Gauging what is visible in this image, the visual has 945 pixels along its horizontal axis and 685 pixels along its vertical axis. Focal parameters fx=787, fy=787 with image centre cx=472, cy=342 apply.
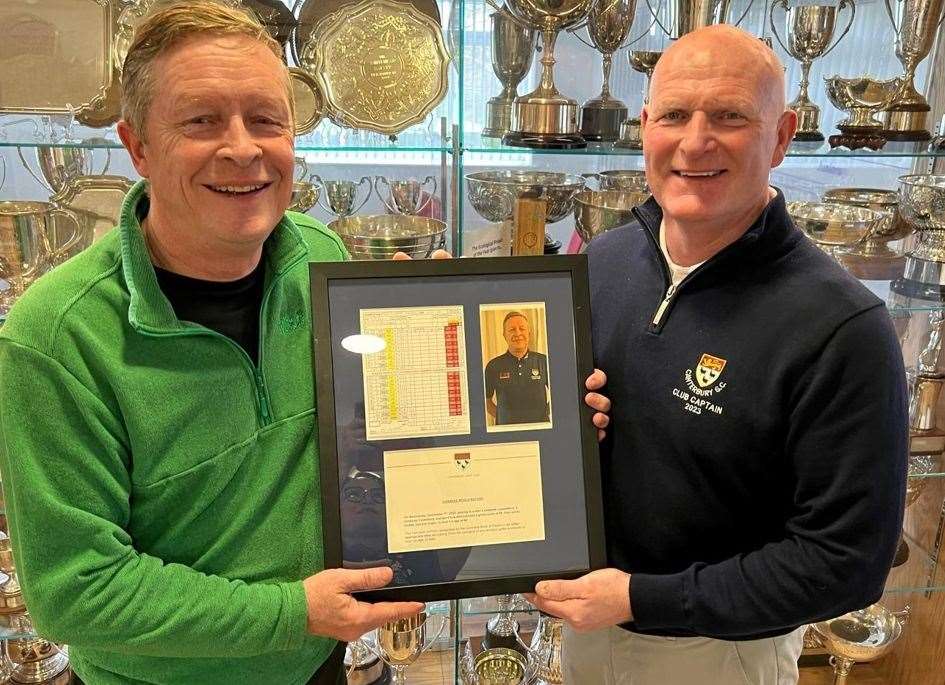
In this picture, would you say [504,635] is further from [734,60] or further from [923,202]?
[734,60]

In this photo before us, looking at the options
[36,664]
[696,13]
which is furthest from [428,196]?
[36,664]

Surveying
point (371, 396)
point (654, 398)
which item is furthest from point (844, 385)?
point (371, 396)

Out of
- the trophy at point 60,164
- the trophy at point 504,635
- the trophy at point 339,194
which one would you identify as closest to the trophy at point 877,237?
the trophy at point 339,194

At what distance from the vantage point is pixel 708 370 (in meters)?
1.15

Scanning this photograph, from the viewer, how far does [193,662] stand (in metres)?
1.10

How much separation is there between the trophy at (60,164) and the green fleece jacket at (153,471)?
70 centimetres

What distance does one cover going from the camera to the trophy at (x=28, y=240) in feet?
5.15

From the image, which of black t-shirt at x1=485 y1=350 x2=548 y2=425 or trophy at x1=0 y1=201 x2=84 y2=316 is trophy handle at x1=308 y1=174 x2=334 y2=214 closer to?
trophy at x1=0 y1=201 x2=84 y2=316

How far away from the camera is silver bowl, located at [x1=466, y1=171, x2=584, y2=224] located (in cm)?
168

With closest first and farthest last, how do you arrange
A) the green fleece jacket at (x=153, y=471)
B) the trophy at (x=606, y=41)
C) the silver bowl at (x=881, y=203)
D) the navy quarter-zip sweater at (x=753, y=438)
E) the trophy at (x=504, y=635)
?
1. the green fleece jacket at (x=153, y=471)
2. the navy quarter-zip sweater at (x=753, y=438)
3. the trophy at (x=606, y=41)
4. the silver bowl at (x=881, y=203)
5. the trophy at (x=504, y=635)

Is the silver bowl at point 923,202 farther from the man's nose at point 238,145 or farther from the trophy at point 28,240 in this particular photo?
the trophy at point 28,240

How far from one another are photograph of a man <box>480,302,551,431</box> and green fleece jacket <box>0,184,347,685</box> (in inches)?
10.4

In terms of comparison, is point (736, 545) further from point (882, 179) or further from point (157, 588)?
point (882, 179)

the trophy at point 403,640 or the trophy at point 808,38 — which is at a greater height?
A: the trophy at point 808,38
